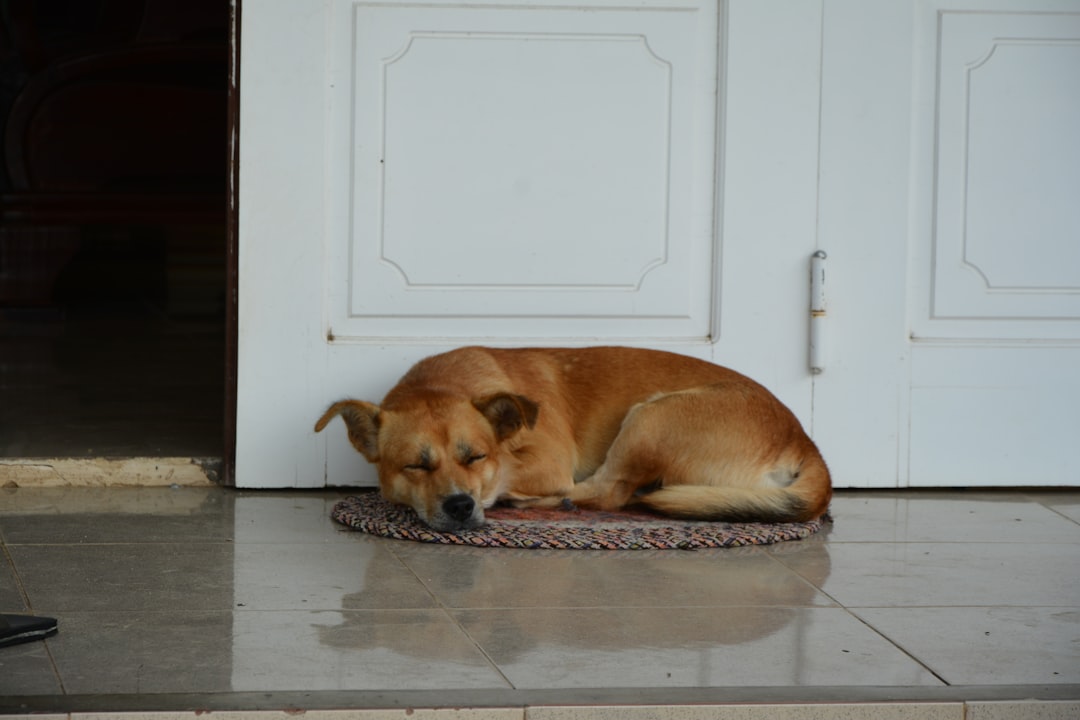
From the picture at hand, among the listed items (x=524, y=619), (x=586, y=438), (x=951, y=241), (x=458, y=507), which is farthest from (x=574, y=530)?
(x=951, y=241)

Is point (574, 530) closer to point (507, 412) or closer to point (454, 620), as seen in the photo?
point (507, 412)

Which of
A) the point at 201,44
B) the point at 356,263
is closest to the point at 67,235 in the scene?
the point at 201,44

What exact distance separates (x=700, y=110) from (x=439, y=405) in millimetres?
1238

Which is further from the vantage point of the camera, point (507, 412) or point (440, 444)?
point (507, 412)

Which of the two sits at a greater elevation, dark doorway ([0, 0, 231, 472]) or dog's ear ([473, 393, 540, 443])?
dark doorway ([0, 0, 231, 472])

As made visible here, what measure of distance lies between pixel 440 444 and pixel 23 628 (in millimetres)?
1290

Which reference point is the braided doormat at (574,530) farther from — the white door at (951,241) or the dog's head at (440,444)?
the white door at (951,241)

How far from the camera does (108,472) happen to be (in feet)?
12.9

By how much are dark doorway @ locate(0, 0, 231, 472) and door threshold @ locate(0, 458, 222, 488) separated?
3.25m

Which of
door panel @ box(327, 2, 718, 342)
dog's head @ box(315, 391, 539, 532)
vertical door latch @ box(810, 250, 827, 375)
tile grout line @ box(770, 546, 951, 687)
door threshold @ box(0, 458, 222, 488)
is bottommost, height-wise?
tile grout line @ box(770, 546, 951, 687)

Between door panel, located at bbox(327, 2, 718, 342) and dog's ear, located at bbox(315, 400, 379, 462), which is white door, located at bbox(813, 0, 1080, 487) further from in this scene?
dog's ear, located at bbox(315, 400, 379, 462)

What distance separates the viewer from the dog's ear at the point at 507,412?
3.51 meters

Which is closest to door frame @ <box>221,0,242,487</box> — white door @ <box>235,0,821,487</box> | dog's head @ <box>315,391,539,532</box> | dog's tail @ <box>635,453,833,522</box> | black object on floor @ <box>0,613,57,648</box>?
white door @ <box>235,0,821,487</box>

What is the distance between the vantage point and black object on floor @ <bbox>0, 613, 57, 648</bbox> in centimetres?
231
